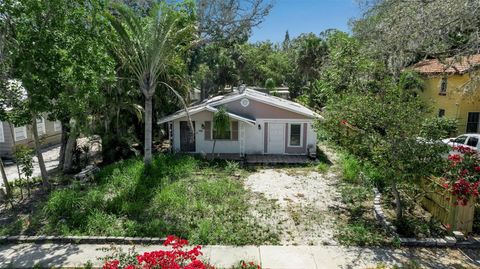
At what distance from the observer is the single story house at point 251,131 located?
17.2 m

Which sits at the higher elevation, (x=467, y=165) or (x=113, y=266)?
(x=467, y=165)

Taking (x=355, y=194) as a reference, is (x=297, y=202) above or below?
below

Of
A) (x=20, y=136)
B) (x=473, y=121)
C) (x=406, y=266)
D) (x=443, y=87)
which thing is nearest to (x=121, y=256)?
(x=406, y=266)

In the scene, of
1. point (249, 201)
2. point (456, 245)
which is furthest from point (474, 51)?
point (249, 201)

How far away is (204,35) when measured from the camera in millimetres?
26828

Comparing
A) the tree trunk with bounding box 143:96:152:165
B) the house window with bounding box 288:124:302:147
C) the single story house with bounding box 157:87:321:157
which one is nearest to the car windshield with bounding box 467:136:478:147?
the single story house with bounding box 157:87:321:157

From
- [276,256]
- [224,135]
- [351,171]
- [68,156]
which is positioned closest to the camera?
[276,256]

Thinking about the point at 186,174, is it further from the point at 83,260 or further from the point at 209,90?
the point at 209,90

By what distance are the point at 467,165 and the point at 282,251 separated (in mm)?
5615

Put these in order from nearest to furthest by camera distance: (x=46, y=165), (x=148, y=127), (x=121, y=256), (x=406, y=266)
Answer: (x=121, y=256), (x=406, y=266), (x=148, y=127), (x=46, y=165)

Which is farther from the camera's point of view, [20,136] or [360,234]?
[20,136]

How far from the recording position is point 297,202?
34.9 ft

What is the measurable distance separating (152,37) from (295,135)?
945 centimetres

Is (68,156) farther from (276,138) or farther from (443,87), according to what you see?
(443,87)
